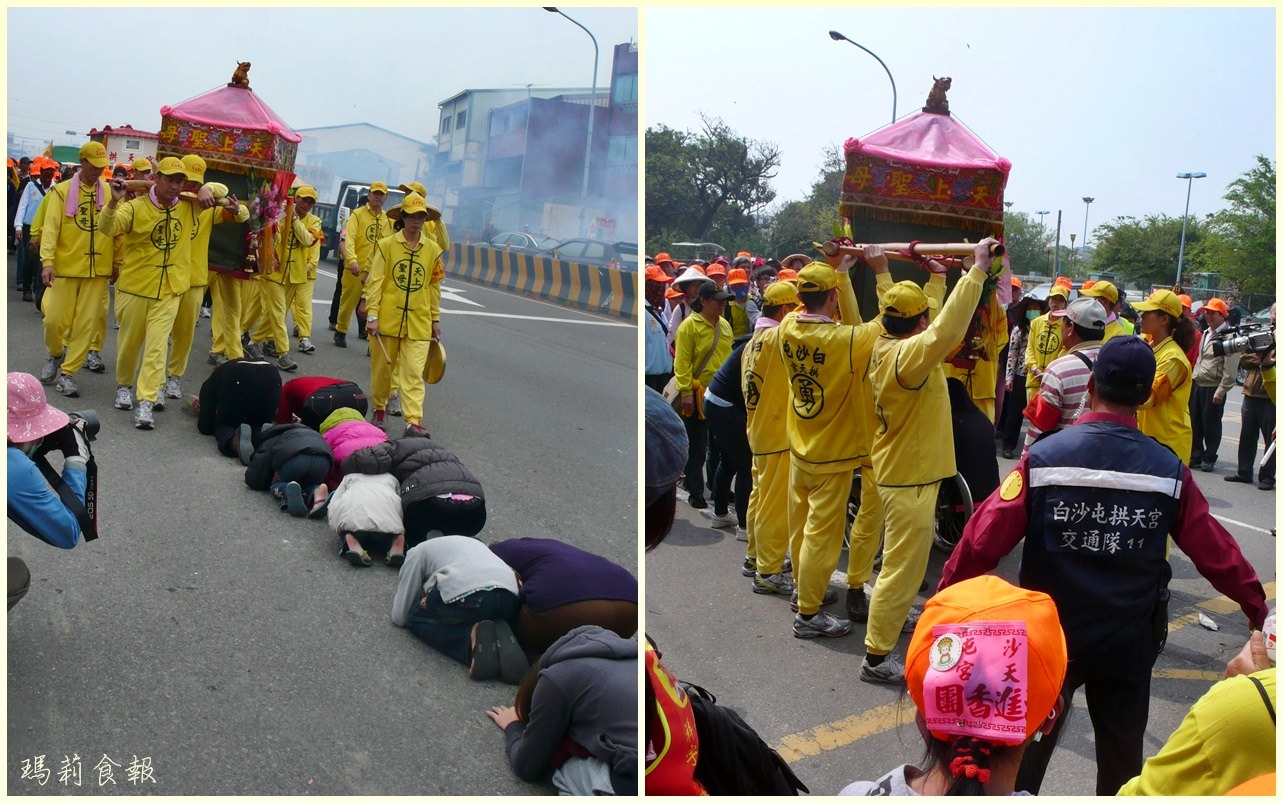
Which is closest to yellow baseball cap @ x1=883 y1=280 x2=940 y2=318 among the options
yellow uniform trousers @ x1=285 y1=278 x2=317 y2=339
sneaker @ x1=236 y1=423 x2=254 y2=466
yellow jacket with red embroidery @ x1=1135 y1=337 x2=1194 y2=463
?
yellow jacket with red embroidery @ x1=1135 y1=337 x2=1194 y2=463

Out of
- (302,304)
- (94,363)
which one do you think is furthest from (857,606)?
(302,304)

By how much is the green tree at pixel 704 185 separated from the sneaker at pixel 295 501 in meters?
2.16

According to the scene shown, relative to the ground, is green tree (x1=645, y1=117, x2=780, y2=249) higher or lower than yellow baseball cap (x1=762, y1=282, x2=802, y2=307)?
higher

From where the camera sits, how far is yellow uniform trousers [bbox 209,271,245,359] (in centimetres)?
905

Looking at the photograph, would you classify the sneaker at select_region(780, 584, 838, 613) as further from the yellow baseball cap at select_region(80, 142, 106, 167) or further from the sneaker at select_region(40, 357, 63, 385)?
the yellow baseball cap at select_region(80, 142, 106, 167)

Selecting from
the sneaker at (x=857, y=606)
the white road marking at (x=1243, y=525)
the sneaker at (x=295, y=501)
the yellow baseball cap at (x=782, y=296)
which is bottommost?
the white road marking at (x=1243, y=525)

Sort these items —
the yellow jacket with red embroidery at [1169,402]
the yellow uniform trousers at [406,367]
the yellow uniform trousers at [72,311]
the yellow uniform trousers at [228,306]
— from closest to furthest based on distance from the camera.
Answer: the yellow jacket with red embroidery at [1169,402] < the yellow uniform trousers at [406,367] < the yellow uniform trousers at [72,311] < the yellow uniform trousers at [228,306]

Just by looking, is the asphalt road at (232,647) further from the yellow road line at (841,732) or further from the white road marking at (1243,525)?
the white road marking at (1243,525)

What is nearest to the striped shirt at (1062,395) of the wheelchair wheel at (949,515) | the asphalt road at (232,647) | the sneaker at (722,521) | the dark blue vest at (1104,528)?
the wheelchair wheel at (949,515)

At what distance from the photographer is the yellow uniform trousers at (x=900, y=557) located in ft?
15.4

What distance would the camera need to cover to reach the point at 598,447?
8281mm

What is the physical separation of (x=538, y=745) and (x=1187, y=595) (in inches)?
169

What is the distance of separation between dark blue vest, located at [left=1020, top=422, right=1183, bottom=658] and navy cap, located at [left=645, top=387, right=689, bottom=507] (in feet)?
4.34

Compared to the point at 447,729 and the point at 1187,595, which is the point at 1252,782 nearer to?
the point at 447,729
